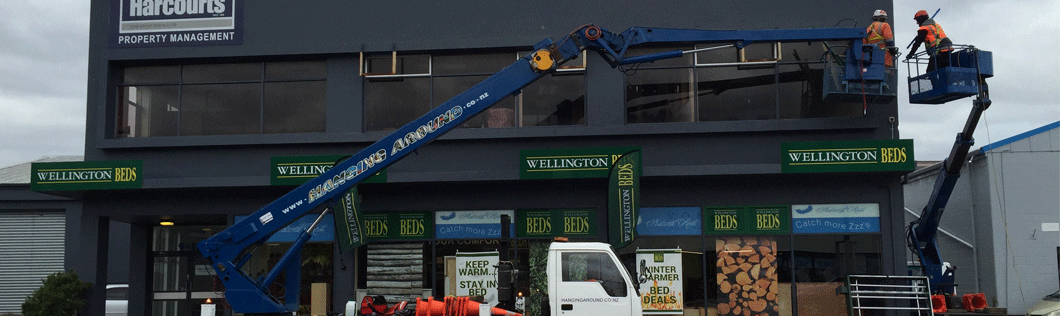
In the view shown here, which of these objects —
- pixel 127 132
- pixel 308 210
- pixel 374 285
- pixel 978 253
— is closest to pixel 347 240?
pixel 374 285

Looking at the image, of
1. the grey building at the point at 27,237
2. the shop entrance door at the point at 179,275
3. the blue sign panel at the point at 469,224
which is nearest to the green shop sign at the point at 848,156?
the blue sign panel at the point at 469,224

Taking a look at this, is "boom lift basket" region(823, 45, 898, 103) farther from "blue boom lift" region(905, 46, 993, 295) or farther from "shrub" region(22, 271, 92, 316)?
"shrub" region(22, 271, 92, 316)

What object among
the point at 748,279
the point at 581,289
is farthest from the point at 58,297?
the point at 748,279

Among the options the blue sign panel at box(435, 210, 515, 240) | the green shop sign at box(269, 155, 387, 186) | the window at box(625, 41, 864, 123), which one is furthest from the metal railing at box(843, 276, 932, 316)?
the green shop sign at box(269, 155, 387, 186)

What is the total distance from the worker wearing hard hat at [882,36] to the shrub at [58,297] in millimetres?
15761

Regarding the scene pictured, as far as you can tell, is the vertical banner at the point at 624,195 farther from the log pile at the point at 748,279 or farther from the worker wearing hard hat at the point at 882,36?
the worker wearing hard hat at the point at 882,36

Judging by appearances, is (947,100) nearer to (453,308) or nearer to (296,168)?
(453,308)

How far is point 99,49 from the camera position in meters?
19.7

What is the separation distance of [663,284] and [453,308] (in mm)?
6104

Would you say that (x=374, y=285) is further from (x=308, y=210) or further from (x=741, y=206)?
(x=741, y=206)

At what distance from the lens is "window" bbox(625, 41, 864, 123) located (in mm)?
18172

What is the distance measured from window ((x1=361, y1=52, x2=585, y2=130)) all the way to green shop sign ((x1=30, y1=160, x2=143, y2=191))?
15.2 feet

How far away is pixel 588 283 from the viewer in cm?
1272

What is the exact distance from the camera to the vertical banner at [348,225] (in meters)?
17.8
